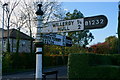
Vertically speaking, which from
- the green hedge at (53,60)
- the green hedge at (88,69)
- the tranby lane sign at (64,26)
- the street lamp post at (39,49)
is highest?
the tranby lane sign at (64,26)

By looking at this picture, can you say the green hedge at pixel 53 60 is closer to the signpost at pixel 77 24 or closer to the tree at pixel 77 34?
→ the tree at pixel 77 34

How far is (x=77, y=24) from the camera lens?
543 cm

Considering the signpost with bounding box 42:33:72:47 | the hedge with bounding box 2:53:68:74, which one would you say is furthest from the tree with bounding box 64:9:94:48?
the hedge with bounding box 2:53:68:74

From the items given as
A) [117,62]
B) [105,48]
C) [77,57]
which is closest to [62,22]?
[77,57]

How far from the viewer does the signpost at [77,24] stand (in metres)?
5.02

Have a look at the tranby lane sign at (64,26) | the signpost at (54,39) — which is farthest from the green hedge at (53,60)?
the tranby lane sign at (64,26)

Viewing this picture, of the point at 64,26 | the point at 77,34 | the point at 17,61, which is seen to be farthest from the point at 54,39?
the point at 77,34

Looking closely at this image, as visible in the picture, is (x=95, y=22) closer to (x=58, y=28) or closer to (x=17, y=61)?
(x=58, y=28)

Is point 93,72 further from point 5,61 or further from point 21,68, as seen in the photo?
point 21,68

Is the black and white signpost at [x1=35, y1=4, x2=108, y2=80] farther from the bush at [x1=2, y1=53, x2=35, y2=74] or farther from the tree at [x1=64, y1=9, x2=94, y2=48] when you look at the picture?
the bush at [x1=2, y1=53, x2=35, y2=74]

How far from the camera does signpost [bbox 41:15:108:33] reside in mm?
5021

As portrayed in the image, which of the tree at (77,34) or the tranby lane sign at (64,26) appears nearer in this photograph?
the tranby lane sign at (64,26)

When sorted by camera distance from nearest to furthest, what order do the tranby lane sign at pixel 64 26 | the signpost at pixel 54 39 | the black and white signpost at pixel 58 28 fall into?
the black and white signpost at pixel 58 28 < the tranby lane sign at pixel 64 26 < the signpost at pixel 54 39

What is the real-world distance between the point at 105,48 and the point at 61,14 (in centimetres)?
919
